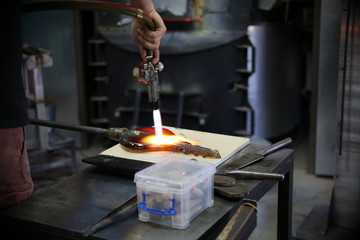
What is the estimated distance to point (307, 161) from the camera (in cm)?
292

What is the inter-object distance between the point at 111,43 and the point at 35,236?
2057 millimetres

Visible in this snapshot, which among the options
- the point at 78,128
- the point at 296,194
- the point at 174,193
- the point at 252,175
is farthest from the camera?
the point at 296,194

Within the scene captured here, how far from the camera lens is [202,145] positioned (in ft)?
4.50

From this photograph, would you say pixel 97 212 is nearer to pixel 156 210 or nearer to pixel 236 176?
pixel 156 210

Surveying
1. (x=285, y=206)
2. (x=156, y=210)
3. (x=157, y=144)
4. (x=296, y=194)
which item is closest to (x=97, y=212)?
(x=156, y=210)

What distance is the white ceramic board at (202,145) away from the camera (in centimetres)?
126

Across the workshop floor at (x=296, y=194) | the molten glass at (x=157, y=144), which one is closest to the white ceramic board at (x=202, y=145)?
the molten glass at (x=157, y=144)

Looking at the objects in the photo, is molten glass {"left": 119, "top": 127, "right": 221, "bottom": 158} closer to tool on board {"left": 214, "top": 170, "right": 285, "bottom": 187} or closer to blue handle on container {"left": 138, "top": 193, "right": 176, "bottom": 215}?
tool on board {"left": 214, "top": 170, "right": 285, "bottom": 187}

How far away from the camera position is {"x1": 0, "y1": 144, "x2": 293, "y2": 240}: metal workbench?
3.19ft

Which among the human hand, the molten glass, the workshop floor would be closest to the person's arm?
the human hand

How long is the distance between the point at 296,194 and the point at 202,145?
1288 millimetres

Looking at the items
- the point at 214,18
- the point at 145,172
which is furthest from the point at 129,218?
the point at 214,18

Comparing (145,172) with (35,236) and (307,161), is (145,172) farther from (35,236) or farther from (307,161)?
(307,161)

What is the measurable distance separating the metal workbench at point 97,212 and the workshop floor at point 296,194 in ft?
3.10
